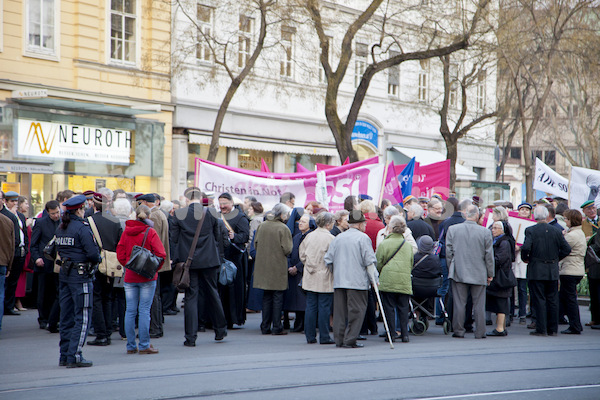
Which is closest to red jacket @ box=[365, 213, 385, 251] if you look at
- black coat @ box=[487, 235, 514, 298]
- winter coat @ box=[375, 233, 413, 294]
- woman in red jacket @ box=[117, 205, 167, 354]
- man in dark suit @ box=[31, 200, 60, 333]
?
winter coat @ box=[375, 233, 413, 294]

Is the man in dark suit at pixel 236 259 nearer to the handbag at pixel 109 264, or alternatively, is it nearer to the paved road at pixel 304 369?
the paved road at pixel 304 369

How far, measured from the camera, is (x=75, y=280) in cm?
933

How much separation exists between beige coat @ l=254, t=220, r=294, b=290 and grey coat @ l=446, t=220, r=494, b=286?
2.40m

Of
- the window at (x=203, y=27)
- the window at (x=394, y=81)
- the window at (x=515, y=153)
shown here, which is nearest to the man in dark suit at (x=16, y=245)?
the window at (x=203, y=27)

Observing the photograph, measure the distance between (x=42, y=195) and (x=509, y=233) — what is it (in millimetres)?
13149

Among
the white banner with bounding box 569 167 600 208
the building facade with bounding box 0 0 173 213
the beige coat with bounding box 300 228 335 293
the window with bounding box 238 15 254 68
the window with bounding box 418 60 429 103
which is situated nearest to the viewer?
the beige coat with bounding box 300 228 335 293

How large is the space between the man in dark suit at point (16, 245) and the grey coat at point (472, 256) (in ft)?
21.6

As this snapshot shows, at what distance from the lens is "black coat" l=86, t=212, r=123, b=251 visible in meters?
10.7

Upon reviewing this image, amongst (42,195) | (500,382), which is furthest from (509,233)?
(42,195)

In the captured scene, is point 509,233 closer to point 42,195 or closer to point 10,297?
point 10,297

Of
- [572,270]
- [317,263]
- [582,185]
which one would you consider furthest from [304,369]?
[582,185]

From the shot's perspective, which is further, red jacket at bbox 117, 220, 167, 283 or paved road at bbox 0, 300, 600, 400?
red jacket at bbox 117, 220, 167, 283

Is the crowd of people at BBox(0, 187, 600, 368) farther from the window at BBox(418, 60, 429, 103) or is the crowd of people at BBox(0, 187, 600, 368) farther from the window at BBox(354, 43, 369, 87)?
the window at BBox(418, 60, 429, 103)

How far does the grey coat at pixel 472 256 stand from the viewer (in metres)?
12.0
